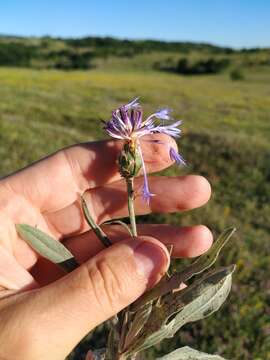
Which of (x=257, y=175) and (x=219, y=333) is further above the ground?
(x=219, y=333)

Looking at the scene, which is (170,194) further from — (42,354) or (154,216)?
(154,216)

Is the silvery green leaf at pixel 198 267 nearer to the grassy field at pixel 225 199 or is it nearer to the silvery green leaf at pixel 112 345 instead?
the silvery green leaf at pixel 112 345

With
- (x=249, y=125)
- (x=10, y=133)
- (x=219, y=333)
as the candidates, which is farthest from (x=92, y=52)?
(x=219, y=333)

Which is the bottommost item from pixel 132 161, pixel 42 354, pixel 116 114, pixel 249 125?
pixel 249 125

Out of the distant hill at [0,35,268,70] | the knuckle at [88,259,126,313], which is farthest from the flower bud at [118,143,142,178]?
the distant hill at [0,35,268,70]

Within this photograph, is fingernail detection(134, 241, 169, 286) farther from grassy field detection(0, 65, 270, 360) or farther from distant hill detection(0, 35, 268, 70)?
distant hill detection(0, 35, 268, 70)

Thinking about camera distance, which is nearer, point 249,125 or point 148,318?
point 148,318
